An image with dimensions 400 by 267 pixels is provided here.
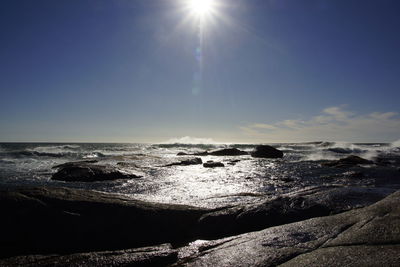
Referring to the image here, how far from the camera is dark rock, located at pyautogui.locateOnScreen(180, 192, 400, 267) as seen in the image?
309cm

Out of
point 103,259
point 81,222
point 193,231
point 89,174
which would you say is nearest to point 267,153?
point 89,174

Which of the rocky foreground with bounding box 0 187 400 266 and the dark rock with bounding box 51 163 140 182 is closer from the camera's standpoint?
the rocky foreground with bounding box 0 187 400 266

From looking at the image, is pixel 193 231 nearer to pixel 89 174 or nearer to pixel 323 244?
pixel 323 244

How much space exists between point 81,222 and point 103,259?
1336 mm

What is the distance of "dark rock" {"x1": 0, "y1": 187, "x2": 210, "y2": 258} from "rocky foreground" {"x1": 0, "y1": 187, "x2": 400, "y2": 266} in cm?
2

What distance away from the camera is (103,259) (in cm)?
412

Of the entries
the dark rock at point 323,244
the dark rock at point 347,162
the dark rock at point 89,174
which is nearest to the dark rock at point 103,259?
the dark rock at point 323,244

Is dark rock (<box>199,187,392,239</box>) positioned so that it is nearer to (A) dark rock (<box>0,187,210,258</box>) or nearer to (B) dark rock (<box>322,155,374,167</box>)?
(A) dark rock (<box>0,187,210,258</box>)

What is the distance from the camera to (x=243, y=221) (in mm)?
5562

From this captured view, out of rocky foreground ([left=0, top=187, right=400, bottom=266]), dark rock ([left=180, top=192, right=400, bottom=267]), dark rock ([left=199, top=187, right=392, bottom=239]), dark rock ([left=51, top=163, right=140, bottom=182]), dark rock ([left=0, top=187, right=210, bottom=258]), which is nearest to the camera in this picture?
dark rock ([left=180, top=192, right=400, bottom=267])

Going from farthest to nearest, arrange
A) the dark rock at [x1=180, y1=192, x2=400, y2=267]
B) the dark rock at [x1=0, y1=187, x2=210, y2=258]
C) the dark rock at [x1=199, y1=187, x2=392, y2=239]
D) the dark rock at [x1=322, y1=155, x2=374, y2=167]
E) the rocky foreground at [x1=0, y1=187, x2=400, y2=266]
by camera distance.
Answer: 1. the dark rock at [x1=322, y1=155, x2=374, y2=167]
2. the dark rock at [x1=199, y1=187, x2=392, y2=239]
3. the dark rock at [x1=0, y1=187, x2=210, y2=258]
4. the rocky foreground at [x1=0, y1=187, x2=400, y2=266]
5. the dark rock at [x1=180, y1=192, x2=400, y2=267]

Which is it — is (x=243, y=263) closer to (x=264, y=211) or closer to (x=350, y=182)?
(x=264, y=211)

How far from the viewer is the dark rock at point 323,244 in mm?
3086

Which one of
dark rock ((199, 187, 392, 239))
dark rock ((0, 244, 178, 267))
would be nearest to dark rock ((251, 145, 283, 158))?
dark rock ((199, 187, 392, 239))
